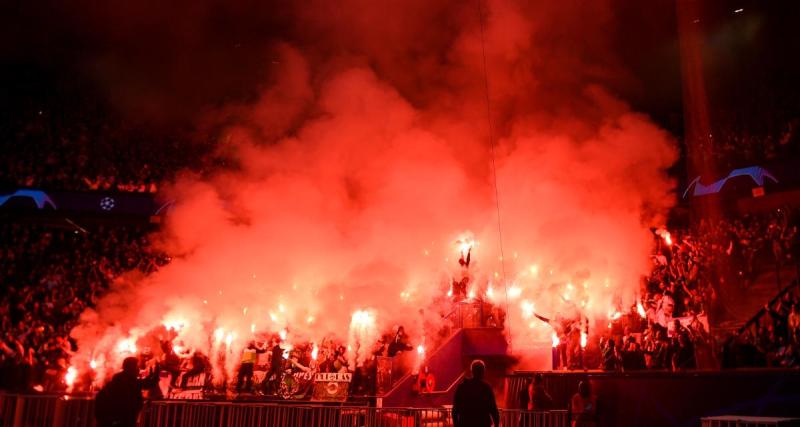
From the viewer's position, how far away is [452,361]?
44.9 ft

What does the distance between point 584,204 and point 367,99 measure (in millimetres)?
5560

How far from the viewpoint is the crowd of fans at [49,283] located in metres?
14.4

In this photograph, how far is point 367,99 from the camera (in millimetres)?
16188

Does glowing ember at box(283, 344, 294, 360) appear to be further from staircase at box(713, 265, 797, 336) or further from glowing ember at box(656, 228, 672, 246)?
staircase at box(713, 265, 797, 336)

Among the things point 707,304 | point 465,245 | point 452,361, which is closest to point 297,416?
point 452,361

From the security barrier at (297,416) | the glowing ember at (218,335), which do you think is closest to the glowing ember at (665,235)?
the security barrier at (297,416)

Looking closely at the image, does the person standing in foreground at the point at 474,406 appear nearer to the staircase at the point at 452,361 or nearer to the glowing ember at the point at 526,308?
the staircase at the point at 452,361

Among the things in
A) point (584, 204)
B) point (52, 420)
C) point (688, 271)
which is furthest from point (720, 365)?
point (52, 420)

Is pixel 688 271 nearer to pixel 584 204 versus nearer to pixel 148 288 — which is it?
pixel 584 204

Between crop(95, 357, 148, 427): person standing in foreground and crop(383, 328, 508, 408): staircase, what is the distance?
619cm

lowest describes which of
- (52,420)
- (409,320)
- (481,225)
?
(52,420)

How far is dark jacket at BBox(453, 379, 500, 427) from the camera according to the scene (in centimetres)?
605

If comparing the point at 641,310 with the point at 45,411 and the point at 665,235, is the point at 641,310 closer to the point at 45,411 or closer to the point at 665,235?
the point at 665,235

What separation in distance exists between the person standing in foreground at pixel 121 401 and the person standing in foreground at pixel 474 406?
10.5 ft
